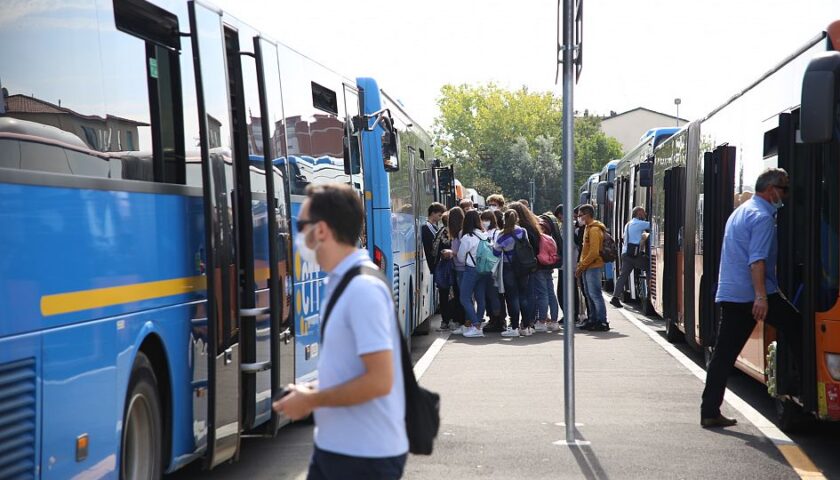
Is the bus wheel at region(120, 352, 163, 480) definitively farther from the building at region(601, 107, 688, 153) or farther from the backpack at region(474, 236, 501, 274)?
the building at region(601, 107, 688, 153)

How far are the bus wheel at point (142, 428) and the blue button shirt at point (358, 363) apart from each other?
7.80 ft

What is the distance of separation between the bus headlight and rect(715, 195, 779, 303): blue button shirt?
100cm

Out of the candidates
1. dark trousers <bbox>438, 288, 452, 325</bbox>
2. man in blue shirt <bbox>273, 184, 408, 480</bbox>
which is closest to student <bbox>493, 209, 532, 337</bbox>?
dark trousers <bbox>438, 288, 452, 325</bbox>

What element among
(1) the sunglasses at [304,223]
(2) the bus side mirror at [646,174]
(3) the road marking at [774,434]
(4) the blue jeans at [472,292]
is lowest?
(3) the road marking at [774,434]

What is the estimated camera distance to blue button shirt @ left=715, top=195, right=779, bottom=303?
903 cm

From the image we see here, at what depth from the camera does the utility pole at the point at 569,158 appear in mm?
8805

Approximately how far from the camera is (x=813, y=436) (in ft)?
30.7

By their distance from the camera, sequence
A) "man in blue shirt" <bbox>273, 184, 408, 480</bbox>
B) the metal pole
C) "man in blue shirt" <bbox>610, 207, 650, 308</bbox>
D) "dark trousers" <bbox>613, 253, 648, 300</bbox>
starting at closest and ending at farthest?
1. "man in blue shirt" <bbox>273, 184, 408, 480</bbox>
2. the metal pole
3. "dark trousers" <bbox>613, 253, 648, 300</bbox>
4. "man in blue shirt" <bbox>610, 207, 650, 308</bbox>

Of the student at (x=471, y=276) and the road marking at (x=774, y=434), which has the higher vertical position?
the student at (x=471, y=276)

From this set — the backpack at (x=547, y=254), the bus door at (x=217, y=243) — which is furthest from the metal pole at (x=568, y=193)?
the backpack at (x=547, y=254)

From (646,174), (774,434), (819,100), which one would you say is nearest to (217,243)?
(819,100)

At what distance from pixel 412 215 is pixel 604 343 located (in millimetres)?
3228

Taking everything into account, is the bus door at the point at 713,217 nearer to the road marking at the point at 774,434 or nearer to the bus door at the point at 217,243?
the road marking at the point at 774,434

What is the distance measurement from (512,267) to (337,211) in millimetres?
14428
